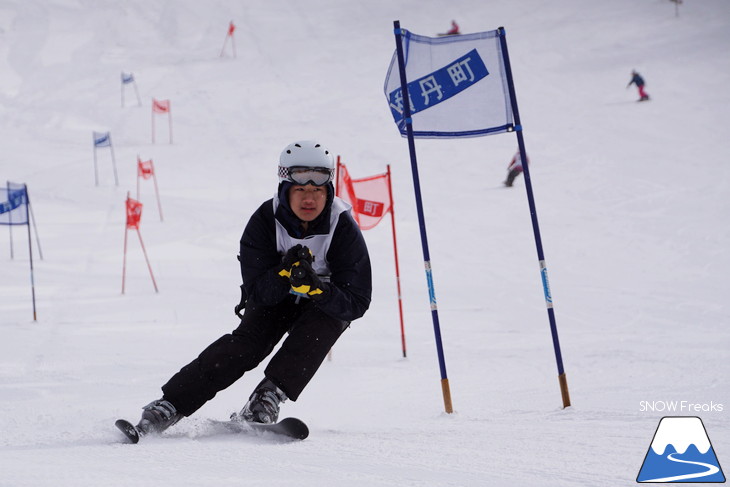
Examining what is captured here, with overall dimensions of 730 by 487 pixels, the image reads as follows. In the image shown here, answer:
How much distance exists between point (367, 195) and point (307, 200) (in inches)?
216

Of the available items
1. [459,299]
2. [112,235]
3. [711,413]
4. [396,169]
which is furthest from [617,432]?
[396,169]

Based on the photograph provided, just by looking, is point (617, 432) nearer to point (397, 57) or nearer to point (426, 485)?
point (426, 485)

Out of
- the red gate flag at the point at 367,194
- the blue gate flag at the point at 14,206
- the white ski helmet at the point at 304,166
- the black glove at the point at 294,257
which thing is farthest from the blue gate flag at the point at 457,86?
the blue gate flag at the point at 14,206

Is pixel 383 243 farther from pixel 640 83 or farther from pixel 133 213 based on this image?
pixel 640 83

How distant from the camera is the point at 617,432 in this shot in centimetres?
361

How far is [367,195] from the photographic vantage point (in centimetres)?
957

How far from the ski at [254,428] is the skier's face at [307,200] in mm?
1042

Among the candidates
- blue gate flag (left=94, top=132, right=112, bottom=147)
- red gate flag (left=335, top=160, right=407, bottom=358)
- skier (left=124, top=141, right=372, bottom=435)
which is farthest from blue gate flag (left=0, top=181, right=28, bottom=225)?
blue gate flag (left=94, top=132, right=112, bottom=147)

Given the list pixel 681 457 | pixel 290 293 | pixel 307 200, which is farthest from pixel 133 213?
pixel 681 457

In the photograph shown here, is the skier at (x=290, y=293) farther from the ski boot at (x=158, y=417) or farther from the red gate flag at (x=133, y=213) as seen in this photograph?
the red gate flag at (x=133, y=213)

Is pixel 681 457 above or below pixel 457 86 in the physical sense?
below

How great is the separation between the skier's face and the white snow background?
3.63ft

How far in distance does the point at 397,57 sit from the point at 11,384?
14.1 feet

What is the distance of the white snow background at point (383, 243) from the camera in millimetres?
3510
